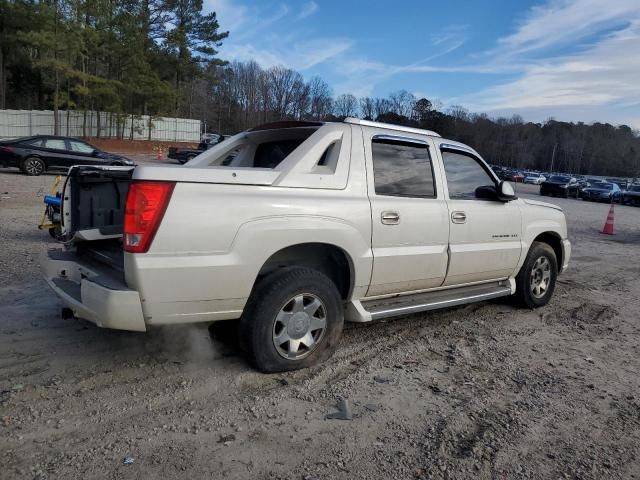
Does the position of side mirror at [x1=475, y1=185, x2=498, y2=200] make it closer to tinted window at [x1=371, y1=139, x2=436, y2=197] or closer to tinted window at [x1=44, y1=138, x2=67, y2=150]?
tinted window at [x1=371, y1=139, x2=436, y2=197]

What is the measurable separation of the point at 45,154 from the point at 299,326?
16.9m

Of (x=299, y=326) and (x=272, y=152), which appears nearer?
(x=299, y=326)

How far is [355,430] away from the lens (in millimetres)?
3094

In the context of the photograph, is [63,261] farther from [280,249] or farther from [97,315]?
[280,249]

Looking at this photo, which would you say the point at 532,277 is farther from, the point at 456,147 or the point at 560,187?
the point at 560,187

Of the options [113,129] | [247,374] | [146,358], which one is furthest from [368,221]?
[113,129]

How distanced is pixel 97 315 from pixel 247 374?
1121 millimetres

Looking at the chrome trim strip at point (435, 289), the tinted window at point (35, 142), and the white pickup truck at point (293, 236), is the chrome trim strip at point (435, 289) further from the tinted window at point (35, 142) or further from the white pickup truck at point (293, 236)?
the tinted window at point (35, 142)

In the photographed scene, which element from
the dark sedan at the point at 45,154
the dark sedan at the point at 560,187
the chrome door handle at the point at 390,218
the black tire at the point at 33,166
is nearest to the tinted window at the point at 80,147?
the dark sedan at the point at 45,154

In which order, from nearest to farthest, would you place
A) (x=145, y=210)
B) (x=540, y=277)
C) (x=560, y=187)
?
(x=145, y=210) → (x=540, y=277) → (x=560, y=187)

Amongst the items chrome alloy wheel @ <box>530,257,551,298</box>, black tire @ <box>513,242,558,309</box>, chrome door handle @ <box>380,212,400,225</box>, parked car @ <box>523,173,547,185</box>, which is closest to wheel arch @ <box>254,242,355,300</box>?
chrome door handle @ <box>380,212,400,225</box>

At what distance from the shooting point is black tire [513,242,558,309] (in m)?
5.63

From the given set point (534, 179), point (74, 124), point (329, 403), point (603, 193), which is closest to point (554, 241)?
Answer: point (329, 403)

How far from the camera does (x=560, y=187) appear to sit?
35188 mm
